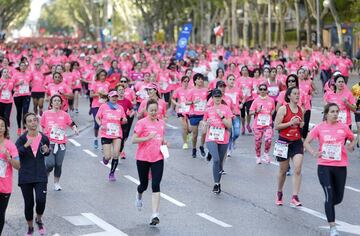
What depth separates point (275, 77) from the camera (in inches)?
845

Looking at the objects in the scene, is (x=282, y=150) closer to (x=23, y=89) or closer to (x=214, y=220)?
(x=214, y=220)

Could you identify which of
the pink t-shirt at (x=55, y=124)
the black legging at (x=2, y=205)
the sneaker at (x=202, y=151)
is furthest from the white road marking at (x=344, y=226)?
the sneaker at (x=202, y=151)

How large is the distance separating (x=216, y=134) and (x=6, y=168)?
15.9 feet

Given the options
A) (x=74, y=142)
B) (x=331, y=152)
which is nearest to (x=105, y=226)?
(x=331, y=152)

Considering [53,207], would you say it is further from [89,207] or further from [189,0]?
[189,0]

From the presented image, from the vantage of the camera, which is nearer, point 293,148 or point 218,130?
point 293,148

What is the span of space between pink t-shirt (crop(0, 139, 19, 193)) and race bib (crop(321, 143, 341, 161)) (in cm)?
343

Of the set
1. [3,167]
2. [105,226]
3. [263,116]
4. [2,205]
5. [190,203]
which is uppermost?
[3,167]

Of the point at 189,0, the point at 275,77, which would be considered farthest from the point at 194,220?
the point at 189,0

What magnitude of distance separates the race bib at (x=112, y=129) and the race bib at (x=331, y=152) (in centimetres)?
515

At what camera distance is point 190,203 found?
14172 millimetres

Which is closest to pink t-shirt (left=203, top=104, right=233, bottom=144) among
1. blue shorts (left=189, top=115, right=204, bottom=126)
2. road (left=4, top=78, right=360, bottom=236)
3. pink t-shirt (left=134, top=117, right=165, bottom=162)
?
road (left=4, top=78, right=360, bottom=236)

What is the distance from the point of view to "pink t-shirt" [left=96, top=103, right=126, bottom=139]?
16297mm

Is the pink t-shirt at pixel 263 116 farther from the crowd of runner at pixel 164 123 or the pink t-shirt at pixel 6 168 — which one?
the pink t-shirt at pixel 6 168
